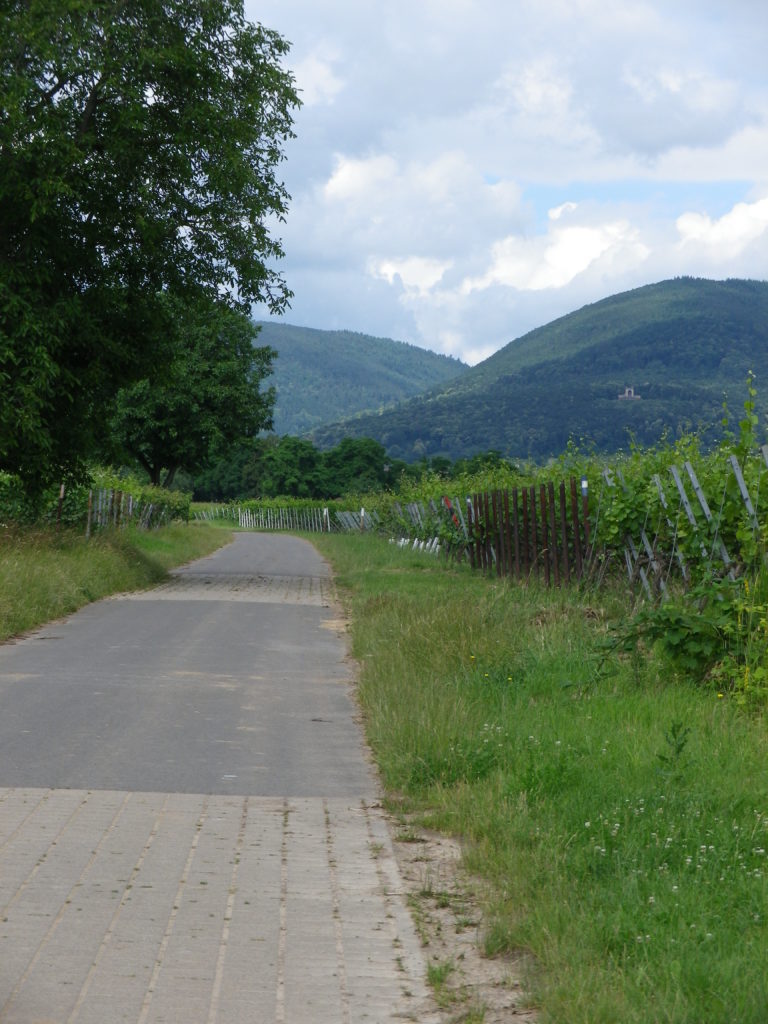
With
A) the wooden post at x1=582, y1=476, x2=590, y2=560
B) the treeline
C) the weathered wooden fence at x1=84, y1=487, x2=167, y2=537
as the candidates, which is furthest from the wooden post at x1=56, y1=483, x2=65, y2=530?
the treeline

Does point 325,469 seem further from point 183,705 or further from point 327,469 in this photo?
point 183,705

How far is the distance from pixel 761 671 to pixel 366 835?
137 inches

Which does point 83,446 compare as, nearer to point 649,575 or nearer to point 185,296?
point 185,296

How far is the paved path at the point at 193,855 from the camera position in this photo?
4.26m

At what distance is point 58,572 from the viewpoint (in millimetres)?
19047

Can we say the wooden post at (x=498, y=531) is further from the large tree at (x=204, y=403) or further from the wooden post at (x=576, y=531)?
the large tree at (x=204, y=403)

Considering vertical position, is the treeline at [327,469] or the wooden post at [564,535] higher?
the treeline at [327,469]

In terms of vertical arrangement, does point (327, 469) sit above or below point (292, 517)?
above

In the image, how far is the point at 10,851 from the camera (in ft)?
19.0

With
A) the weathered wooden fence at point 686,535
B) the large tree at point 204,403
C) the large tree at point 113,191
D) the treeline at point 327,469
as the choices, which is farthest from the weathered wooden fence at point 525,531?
the treeline at point 327,469

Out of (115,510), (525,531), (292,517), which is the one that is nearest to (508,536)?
(525,531)

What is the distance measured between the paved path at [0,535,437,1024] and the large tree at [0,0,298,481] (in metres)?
10.7

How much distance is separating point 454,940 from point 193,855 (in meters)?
1.50

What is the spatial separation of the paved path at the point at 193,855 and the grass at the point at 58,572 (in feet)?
12.7
